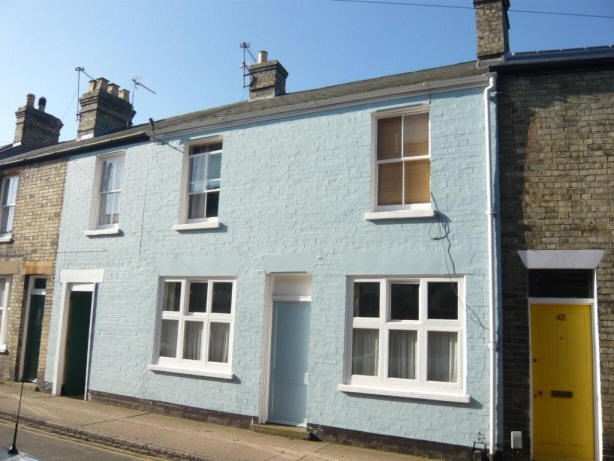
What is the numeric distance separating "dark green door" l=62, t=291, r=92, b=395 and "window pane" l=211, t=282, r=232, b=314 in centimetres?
385

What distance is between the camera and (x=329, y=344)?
337 inches

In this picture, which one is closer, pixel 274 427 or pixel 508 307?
pixel 508 307

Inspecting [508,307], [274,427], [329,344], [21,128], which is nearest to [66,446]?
[274,427]

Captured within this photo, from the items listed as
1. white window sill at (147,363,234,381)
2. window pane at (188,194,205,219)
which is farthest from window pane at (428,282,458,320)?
window pane at (188,194,205,219)

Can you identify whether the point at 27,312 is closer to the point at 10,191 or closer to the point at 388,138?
the point at 10,191

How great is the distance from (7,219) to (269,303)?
900 centimetres

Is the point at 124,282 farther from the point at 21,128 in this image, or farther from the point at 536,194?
the point at 21,128

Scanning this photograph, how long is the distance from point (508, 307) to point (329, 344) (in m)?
2.84

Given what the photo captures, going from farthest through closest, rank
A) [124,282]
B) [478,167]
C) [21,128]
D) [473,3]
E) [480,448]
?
1. [21,128]
2. [124,282]
3. [473,3]
4. [478,167]
5. [480,448]

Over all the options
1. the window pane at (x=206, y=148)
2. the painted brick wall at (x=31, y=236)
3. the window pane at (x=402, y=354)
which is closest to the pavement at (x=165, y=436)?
the window pane at (x=402, y=354)

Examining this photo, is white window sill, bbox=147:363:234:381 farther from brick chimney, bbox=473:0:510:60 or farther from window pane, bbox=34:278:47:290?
brick chimney, bbox=473:0:510:60

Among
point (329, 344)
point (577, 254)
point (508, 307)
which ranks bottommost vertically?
point (329, 344)

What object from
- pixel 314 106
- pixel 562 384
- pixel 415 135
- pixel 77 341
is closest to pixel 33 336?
pixel 77 341

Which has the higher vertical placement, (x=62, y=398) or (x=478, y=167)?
(x=478, y=167)
